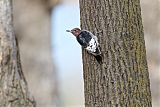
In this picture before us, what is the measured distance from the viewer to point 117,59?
301 centimetres

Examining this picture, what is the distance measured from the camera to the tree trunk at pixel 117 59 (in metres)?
3.01

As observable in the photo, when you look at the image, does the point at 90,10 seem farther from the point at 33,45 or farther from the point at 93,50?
the point at 33,45

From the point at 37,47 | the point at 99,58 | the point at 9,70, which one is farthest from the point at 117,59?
the point at 37,47

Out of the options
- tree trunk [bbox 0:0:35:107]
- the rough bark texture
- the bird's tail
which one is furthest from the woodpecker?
the rough bark texture

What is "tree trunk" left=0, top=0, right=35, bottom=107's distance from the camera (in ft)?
13.8

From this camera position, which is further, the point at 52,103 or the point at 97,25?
the point at 52,103

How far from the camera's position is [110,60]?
9.86 ft

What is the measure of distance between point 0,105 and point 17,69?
0.42m

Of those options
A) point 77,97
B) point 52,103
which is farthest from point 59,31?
point 52,103

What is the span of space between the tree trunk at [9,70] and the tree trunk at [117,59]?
1301mm

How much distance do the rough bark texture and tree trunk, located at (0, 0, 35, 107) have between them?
2567 mm

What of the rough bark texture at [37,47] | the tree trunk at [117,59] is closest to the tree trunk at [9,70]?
the tree trunk at [117,59]

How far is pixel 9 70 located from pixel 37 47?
3.33m

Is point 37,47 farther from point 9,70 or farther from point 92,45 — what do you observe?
point 92,45
